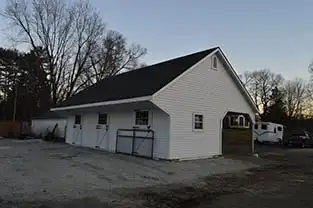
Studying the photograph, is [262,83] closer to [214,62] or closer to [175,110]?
[214,62]

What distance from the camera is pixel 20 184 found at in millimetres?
8727

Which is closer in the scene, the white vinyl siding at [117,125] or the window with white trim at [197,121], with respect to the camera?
the white vinyl siding at [117,125]

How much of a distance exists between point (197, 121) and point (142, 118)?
2622 mm

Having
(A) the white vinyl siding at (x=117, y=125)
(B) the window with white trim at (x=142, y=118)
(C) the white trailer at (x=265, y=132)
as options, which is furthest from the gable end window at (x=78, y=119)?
(C) the white trailer at (x=265, y=132)

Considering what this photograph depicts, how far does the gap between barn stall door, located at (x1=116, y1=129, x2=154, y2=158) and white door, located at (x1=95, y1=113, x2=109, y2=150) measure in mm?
1463

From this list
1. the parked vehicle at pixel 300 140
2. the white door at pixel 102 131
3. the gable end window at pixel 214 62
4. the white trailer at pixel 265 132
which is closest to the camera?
the gable end window at pixel 214 62

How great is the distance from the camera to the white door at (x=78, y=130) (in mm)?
21797

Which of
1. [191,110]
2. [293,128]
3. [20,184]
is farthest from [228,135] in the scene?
[293,128]

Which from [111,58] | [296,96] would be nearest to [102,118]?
[111,58]

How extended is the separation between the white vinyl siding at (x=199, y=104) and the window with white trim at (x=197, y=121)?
206mm

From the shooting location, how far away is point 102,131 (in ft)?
63.0

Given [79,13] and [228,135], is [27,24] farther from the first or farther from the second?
[228,135]

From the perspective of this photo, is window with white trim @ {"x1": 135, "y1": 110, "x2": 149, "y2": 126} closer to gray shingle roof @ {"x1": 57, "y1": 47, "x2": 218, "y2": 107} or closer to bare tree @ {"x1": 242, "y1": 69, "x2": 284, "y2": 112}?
gray shingle roof @ {"x1": 57, "y1": 47, "x2": 218, "y2": 107}

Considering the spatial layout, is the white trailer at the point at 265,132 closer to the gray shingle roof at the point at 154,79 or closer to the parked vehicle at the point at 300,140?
the parked vehicle at the point at 300,140
